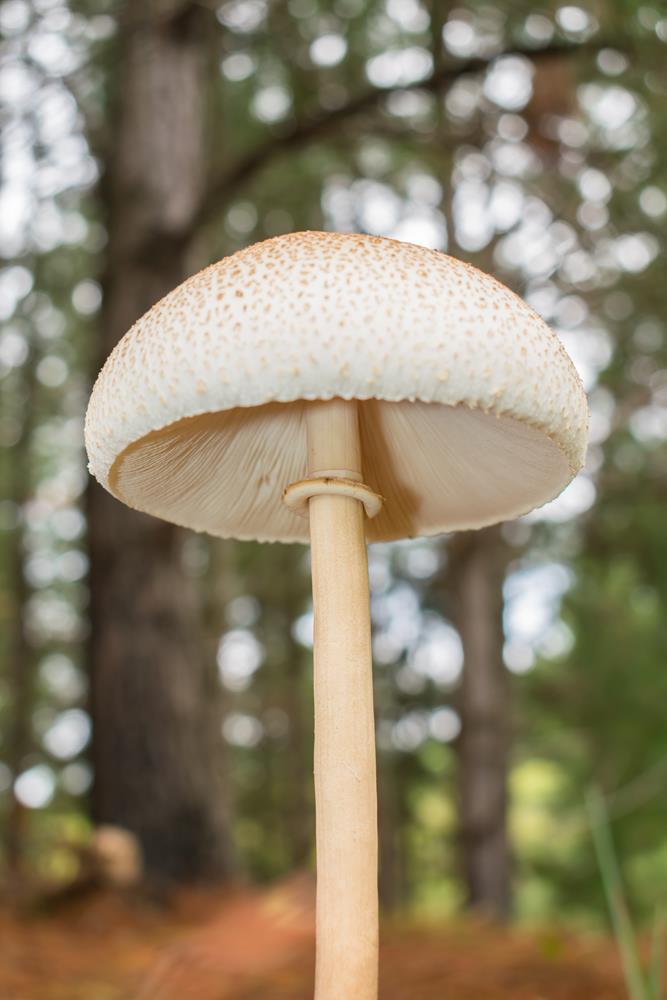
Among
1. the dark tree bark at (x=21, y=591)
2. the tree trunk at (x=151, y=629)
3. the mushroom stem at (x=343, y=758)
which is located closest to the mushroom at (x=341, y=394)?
the mushroom stem at (x=343, y=758)

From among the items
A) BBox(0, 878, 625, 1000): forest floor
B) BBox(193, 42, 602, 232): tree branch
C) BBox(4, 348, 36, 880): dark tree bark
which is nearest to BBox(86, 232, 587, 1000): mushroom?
→ BBox(0, 878, 625, 1000): forest floor

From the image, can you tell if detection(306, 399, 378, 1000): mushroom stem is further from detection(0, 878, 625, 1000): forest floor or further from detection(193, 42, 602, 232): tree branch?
detection(193, 42, 602, 232): tree branch

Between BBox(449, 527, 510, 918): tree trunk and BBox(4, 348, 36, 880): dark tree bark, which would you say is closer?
BBox(449, 527, 510, 918): tree trunk

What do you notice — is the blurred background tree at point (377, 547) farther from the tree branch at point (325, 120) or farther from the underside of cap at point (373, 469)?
the underside of cap at point (373, 469)

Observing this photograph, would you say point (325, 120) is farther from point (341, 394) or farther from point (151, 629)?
point (341, 394)

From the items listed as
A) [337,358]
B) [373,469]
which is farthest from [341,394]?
[373,469]

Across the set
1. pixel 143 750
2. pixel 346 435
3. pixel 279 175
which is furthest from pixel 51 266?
pixel 346 435

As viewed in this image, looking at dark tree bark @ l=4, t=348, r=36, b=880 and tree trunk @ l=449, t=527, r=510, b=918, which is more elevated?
dark tree bark @ l=4, t=348, r=36, b=880
